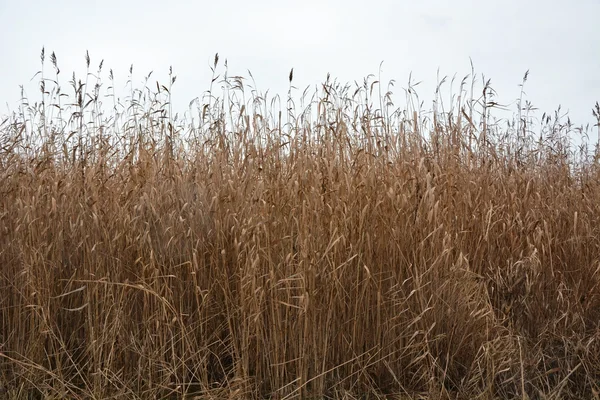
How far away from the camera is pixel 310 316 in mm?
2777

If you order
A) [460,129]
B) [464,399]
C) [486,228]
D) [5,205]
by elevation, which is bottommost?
[464,399]

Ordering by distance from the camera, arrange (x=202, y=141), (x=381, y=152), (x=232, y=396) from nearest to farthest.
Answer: (x=232, y=396) < (x=381, y=152) < (x=202, y=141)

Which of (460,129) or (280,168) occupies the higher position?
(460,129)

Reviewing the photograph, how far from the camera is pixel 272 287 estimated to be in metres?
2.74

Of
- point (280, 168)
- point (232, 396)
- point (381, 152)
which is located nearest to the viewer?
point (232, 396)

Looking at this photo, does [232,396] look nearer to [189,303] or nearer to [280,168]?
[189,303]

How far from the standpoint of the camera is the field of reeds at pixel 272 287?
2.80 m

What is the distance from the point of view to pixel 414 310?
9.89 ft

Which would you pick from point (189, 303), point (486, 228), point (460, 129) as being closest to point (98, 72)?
point (189, 303)

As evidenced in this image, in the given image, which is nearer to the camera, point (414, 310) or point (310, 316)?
point (310, 316)

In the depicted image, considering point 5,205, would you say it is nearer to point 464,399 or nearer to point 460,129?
point 464,399

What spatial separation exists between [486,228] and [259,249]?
5.21ft

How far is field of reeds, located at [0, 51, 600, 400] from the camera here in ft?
9.20

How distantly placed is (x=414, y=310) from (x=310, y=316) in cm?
59
